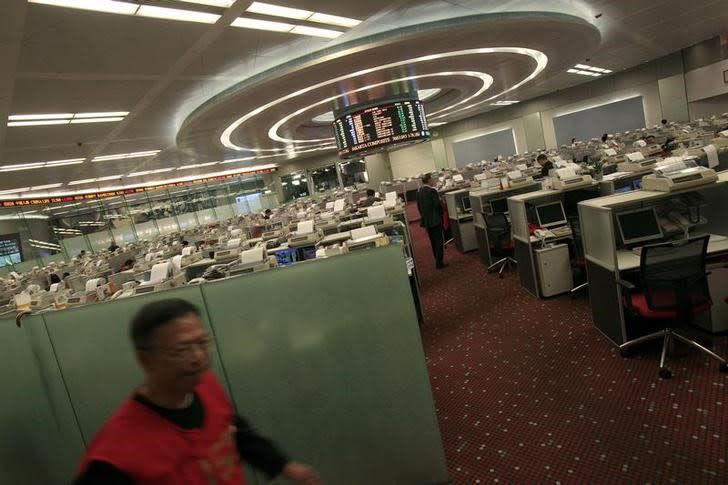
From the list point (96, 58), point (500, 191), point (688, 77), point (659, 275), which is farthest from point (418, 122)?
point (688, 77)

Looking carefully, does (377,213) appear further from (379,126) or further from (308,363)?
(308,363)

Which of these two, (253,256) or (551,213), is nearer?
(253,256)

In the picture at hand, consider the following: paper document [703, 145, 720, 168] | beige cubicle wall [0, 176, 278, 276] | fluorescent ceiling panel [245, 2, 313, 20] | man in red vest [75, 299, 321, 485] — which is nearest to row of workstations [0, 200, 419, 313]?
man in red vest [75, 299, 321, 485]

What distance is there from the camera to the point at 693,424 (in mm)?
2467

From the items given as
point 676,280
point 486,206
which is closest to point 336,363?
point 676,280

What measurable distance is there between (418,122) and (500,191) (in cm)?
449

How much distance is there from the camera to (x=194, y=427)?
1.04 metres

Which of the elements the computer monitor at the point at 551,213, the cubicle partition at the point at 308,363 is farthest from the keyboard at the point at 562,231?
the cubicle partition at the point at 308,363

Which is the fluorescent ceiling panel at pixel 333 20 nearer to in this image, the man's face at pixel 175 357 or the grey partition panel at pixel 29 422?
the grey partition panel at pixel 29 422

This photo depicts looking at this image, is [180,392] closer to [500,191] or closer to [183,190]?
[500,191]

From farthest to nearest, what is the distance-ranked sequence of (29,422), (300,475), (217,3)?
(217,3) < (29,422) < (300,475)

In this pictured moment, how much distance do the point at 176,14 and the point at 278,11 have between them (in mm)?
1038

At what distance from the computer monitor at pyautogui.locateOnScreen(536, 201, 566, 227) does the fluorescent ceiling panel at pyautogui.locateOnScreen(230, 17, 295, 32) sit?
3.68m

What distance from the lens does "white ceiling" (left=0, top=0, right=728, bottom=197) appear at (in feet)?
13.2
